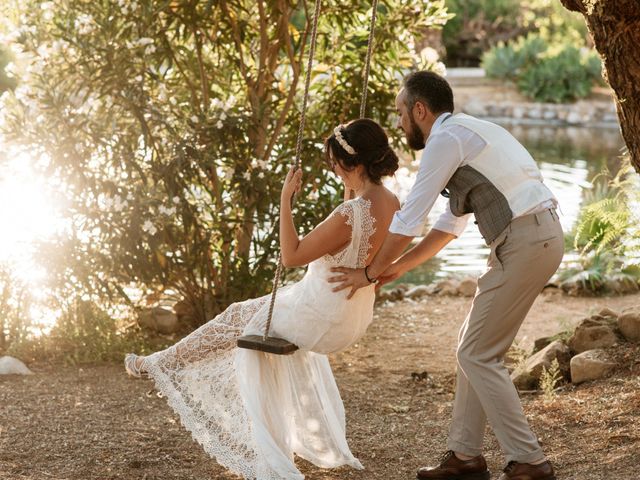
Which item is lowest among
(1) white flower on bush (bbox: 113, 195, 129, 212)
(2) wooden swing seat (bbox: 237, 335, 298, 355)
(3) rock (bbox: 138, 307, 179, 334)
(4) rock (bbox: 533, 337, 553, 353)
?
(4) rock (bbox: 533, 337, 553, 353)

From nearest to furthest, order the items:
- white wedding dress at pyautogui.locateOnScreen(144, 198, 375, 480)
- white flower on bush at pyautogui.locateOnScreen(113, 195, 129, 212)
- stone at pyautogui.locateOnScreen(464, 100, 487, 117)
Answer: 1. white wedding dress at pyautogui.locateOnScreen(144, 198, 375, 480)
2. white flower on bush at pyautogui.locateOnScreen(113, 195, 129, 212)
3. stone at pyautogui.locateOnScreen(464, 100, 487, 117)

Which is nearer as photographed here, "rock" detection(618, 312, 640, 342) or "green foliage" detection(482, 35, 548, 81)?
"rock" detection(618, 312, 640, 342)

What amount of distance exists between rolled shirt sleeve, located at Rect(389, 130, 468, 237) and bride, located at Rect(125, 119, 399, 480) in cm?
32

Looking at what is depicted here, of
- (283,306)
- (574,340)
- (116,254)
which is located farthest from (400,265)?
(116,254)

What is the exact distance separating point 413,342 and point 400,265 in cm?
312

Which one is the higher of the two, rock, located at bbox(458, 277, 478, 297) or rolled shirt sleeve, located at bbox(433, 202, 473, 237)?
rolled shirt sleeve, located at bbox(433, 202, 473, 237)

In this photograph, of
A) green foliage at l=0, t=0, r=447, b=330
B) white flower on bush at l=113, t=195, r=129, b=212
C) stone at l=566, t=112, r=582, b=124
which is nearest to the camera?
white flower on bush at l=113, t=195, r=129, b=212

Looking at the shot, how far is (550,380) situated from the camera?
5441 millimetres

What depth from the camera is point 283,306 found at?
4.31 m

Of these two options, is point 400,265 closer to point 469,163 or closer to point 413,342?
Answer: point 469,163

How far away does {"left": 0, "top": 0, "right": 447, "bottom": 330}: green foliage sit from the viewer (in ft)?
21.2

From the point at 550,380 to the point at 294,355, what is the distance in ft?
5.45

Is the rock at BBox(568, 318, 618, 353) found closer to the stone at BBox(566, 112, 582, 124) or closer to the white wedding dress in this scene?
the white wedding dress

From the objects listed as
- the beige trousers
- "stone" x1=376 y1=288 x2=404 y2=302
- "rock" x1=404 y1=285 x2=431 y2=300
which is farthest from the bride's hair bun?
"rock" x1=404 y1=285 x2=431 y2=300
